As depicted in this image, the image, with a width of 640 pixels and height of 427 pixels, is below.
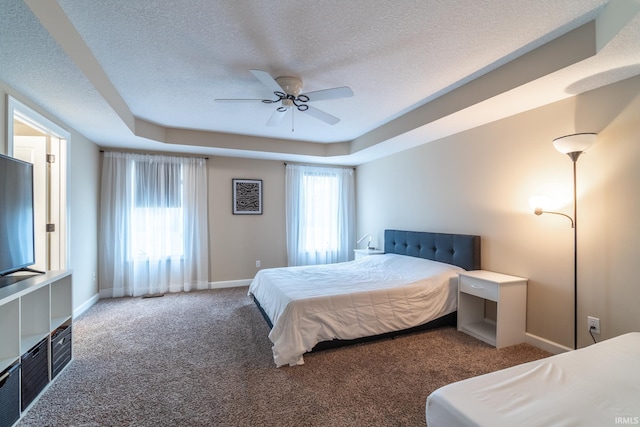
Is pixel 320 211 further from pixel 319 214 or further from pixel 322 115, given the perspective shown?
pixel 322 115

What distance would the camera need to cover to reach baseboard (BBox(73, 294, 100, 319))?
11.6ft

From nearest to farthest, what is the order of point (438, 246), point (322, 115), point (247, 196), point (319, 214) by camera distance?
point (322, 115), point (438, 246), point (247, 196), point (319, 214)

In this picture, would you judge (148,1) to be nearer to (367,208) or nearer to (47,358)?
(47,358)

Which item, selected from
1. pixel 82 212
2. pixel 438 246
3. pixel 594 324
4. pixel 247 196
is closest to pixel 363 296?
pixel 438 246

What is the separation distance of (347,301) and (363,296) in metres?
0.18

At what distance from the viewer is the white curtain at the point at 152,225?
4.38 meters

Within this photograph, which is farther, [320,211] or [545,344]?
[320,211]

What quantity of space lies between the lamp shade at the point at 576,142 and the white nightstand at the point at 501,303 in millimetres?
1256

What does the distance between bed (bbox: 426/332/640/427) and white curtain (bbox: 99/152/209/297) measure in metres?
4.45

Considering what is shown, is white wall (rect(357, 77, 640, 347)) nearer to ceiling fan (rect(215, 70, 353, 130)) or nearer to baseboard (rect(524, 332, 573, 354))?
baseboard (rect(524, 332, 573, 354))

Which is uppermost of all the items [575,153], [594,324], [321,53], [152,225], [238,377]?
[321,53]

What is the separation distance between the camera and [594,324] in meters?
2.31

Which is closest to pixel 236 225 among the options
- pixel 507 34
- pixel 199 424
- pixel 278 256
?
pixel 278 256

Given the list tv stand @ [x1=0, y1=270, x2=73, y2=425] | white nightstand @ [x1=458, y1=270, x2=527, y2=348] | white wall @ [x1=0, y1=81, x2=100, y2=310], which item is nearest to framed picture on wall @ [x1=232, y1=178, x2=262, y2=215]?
white wall @ [x1=0, y1=81, x2=100, y2=310]
